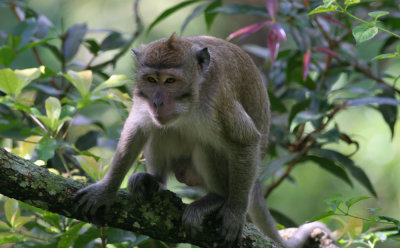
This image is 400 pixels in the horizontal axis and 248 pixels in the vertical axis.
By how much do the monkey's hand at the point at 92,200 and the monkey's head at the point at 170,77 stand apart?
0.83m

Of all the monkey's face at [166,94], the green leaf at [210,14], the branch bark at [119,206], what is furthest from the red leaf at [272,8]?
the branch bark at [119,206]

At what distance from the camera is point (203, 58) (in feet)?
16.3

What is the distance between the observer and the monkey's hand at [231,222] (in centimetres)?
464

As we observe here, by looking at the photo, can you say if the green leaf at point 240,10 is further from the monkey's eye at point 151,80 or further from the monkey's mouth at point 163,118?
the monkey's mouth at point 163,118

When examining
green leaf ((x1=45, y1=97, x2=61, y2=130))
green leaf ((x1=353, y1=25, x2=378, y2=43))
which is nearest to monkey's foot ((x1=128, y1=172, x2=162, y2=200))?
green leaf ((x1=45, y1=97, x2=61, y2=130))

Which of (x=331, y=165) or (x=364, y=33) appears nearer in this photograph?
(x=364, y=33)

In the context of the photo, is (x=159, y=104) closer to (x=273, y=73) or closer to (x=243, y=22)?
(x=273, y=73)

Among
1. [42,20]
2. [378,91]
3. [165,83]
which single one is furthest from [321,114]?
[42,20]

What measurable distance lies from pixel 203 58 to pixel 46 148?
67.9 inches

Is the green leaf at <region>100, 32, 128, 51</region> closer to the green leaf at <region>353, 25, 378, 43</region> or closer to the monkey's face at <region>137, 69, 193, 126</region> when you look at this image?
the monkey's face at <region>137, 69, 193, 126</region>

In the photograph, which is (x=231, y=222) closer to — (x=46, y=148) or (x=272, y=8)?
(x=46, y=148)

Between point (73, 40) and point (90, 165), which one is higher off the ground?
point (73, 40)

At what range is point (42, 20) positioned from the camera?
7.39 metres

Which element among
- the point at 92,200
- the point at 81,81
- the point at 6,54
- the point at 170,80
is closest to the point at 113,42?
the point at 6,54
